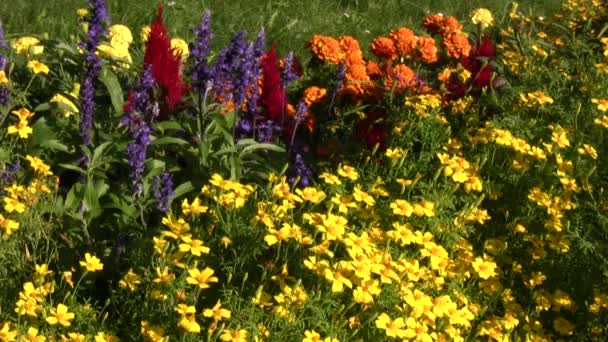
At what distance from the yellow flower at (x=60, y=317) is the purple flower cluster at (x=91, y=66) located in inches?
35.1

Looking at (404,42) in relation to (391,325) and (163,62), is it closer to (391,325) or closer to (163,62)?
(163,62)

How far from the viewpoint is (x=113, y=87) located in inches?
134

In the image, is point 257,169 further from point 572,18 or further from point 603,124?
A: point 572,18

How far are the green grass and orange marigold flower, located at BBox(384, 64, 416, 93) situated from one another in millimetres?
1404

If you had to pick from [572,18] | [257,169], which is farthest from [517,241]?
[572,18]

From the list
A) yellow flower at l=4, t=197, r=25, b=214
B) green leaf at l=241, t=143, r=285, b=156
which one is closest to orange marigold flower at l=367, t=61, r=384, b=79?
green leaf at l=241, t=143, r=285, b=156

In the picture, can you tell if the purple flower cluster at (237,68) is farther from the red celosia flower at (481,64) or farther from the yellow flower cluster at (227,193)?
the red celosia flower at (481,64)

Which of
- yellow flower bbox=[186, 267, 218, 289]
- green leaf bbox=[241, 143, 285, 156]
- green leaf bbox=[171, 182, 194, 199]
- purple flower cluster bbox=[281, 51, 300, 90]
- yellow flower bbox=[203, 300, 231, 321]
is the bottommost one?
green leaf bbox=[171, 182, 194, 199]

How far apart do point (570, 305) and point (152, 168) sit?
146 centimetres

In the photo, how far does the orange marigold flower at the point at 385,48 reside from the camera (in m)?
4.18

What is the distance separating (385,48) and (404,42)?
0.29ft

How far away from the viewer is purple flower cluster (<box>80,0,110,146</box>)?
10.0ft

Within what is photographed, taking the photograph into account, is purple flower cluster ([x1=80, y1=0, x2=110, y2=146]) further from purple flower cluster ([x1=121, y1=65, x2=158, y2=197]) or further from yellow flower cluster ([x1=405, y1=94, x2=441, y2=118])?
yellow flower cluster ([x1=405, y1=94, x2=441, y2=118])

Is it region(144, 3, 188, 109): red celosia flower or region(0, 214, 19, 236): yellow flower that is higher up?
region(144, 3, 188, 109): red celosia flower
